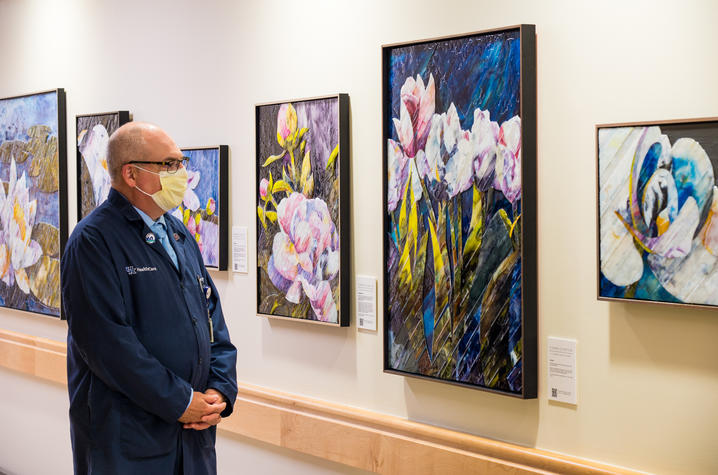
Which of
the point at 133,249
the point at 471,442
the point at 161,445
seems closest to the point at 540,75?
the point at 471,442

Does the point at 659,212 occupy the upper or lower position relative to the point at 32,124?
lower

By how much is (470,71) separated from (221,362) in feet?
4.15

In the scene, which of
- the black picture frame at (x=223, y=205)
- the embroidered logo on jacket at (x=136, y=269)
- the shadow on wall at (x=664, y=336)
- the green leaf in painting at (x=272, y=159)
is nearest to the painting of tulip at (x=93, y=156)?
the black picture frame at (x=223, y=205)

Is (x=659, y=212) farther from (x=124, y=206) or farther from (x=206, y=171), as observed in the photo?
(x=206, y=171)

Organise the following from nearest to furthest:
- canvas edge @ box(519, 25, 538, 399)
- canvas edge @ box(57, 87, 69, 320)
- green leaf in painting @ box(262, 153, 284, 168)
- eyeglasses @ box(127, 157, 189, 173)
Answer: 1. canvas edge @ box(519, 25, 538, 399)
2. eyeglasses @ box(127, 157, 189, 173)
3. green leaf in painting @ box(262, 153, 284, 168)
4. canvas edge @ box(57, 87, 69, 320)

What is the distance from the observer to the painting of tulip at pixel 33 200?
14.7 feet

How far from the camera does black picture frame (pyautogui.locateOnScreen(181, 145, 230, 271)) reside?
3.55 meters

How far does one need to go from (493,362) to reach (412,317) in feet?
1.19

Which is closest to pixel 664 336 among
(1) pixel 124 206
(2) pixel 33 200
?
(1) pixel 124 206

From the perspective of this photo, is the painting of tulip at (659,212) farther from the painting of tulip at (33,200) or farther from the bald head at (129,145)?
the painting of tulip at (33,200)

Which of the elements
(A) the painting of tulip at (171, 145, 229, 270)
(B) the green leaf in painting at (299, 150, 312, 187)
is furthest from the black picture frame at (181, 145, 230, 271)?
(B) the green leaf in painting at (299, 150, 312, 187)

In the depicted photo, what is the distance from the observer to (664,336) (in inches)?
86.0

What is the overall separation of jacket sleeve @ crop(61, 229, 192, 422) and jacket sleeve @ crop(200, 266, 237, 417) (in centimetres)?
20

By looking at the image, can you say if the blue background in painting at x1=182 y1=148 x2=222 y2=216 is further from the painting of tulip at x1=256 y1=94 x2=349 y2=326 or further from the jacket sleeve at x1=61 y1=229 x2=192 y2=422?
the jacket sleeve at x1=61 y1=229 x2=192 y2=422
